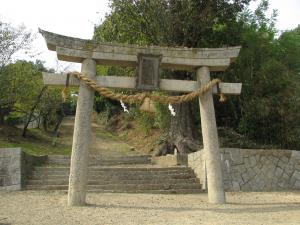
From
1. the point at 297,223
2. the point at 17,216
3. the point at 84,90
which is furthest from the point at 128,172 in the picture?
the point at 297,223

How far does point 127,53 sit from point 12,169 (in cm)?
532

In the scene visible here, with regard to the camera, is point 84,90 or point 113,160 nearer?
point 84,90

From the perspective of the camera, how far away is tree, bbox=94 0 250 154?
1611 centimetres

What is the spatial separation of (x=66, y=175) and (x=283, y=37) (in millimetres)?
13475

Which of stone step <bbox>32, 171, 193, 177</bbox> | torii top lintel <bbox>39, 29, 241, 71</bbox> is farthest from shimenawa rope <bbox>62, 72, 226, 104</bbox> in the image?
stone step <bbox>32, 171, 193, 177</bbox>

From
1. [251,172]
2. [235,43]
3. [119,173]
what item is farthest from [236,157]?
[235,43]

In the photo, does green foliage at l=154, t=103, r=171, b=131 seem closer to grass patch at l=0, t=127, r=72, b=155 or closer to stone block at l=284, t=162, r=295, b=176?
grass patch at l=0, t=127, r=72, b=155

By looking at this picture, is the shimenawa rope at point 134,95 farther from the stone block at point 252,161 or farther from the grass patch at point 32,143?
the grass patch at point 32,143

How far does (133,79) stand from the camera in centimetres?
904

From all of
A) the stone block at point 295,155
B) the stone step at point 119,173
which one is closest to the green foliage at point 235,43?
the stone block at point 295,155

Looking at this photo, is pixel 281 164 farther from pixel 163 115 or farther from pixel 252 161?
pixel 163 115

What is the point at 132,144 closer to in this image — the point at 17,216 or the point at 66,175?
the point at 66,175

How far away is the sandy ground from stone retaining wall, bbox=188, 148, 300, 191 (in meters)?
1.38

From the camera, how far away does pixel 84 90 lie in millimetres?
8828
